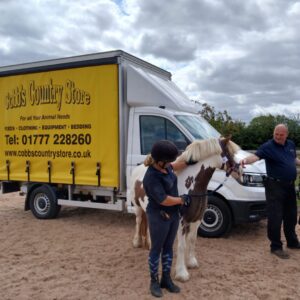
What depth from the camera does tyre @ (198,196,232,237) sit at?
630cm

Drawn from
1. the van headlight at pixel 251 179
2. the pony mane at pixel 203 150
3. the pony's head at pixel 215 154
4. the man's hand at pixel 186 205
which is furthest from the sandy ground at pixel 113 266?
the pony mane at pixel 203 150

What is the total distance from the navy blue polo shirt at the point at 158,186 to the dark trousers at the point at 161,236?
0.08 m

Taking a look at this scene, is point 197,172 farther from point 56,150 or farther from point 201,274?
point 56,150

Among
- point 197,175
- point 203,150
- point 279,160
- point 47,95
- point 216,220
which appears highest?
point 47,95

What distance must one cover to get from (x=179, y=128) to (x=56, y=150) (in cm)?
268

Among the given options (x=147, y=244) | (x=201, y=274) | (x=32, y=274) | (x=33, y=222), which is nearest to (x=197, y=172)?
(x=201, y=274)

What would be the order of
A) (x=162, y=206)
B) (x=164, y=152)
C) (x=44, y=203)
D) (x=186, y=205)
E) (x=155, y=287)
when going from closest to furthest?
(x=164, y=152)
(x=162, y=206)
(x=155, y=287)
(x=186, y=205)
(x=44, y=203)

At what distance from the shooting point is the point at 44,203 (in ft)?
26.7

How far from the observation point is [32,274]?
4832mm

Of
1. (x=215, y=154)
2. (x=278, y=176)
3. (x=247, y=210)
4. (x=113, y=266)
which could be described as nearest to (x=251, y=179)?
(x=247, y=210)

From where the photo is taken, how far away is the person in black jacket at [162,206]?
382 cm

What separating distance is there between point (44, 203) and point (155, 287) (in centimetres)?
460

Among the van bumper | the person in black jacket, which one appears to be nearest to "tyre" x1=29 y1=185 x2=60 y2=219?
the van bumper

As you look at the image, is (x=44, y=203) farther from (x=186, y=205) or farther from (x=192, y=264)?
(x=186, y=205)
